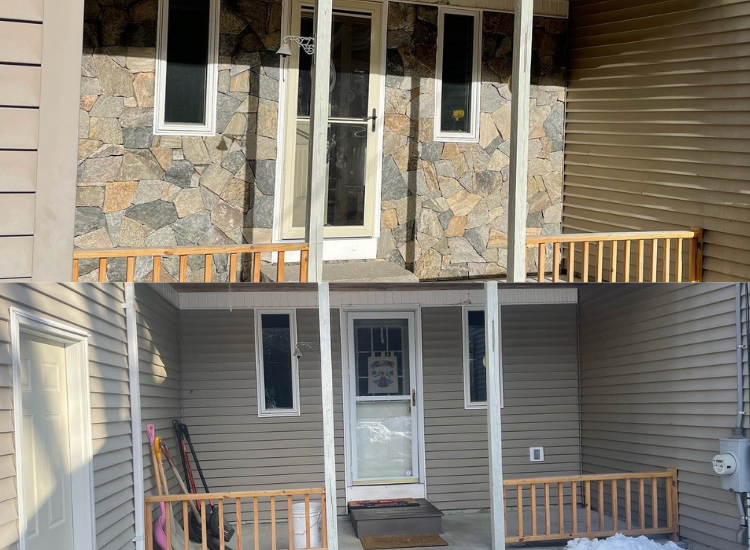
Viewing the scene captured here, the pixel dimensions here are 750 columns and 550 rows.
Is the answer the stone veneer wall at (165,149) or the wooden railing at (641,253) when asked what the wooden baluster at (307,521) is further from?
the stone veneer wall at (165,149)

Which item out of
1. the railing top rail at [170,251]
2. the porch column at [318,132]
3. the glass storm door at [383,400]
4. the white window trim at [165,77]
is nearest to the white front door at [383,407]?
the glass storm door at [383,400]

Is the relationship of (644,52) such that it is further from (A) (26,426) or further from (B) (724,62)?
(A) (26,426)

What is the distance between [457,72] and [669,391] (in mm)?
3696

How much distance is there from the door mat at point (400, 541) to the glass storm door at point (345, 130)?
328 centimetres

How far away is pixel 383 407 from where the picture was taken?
2.54 meters

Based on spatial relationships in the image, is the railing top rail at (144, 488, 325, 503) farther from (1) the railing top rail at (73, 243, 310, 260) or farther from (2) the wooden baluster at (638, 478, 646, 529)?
(1) the railing top rail at (73, 243, 310, 260)

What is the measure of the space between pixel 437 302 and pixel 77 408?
3.83 ft

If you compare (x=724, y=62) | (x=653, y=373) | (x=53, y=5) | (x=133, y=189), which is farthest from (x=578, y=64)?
(x=53, y=5)

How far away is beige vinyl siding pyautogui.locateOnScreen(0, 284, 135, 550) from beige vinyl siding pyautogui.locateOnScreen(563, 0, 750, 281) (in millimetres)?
3779

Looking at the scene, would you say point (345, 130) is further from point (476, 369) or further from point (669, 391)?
point (669, 391)

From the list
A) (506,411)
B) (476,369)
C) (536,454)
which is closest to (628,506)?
(536,454)

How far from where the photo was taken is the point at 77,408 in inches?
87.6

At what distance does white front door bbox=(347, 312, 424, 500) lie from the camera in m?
2.50

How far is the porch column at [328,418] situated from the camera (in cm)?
242
